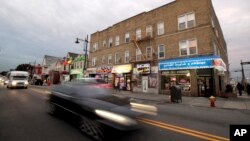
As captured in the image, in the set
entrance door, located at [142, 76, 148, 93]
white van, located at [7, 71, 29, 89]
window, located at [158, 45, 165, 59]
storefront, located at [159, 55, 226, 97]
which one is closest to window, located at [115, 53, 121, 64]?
entrance door, located at [142, 76, 148, 93]

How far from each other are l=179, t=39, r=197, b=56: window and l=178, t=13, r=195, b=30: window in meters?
1.97

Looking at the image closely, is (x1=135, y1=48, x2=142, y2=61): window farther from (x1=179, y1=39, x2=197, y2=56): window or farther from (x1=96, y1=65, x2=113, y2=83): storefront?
(x1=179, y1=39, x2=197, y2=56): window

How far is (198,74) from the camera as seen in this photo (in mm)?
19469

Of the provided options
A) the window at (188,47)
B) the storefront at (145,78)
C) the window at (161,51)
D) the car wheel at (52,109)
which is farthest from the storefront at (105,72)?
the car wheel at (52,109)

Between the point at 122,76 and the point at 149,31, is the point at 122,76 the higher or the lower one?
the lower one

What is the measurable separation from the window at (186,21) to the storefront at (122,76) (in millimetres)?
9970

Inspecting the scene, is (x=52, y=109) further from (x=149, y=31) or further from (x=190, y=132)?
(x=149, y=31)

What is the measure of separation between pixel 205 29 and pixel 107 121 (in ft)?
61.5

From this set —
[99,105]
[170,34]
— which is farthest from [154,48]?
[99,105]

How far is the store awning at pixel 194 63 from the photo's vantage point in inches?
709

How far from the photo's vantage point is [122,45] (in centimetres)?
2953

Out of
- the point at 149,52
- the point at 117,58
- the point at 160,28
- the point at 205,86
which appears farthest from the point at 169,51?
the point at 117,58

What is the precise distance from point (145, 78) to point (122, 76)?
5.16 m

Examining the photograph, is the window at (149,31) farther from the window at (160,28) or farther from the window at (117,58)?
the window at (117,58)
